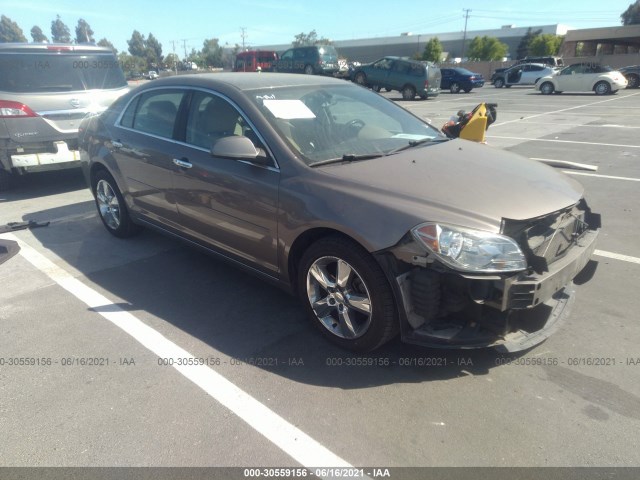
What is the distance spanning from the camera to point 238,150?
318 cm

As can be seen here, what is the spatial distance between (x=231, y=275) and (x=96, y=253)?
5.20ft

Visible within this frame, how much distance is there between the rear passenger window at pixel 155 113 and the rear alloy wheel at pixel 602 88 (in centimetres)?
2612

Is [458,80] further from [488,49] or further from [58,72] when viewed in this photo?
[488,49]

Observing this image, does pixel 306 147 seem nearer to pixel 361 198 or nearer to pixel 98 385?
pixel 361 198

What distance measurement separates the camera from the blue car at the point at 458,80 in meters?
28.8

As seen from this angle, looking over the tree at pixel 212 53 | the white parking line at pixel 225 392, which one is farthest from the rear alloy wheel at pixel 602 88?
the tree at pixel 212 53

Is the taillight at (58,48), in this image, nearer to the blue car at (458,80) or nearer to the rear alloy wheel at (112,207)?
A: the rear alloy wheel at (112,207)

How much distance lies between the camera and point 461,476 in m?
2.19

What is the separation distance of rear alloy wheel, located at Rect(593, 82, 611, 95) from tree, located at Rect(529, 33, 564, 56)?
40.8 meters

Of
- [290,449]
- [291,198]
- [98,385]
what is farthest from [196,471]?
[291,198]

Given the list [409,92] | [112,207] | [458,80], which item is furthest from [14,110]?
[458,80]

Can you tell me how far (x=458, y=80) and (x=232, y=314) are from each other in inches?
1133

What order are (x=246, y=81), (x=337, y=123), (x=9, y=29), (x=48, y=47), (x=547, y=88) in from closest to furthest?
(x=337, y=123)
(x=246, y=81)
(x=48, y=47)
(x=547, y=88)
(x=9, y=29)

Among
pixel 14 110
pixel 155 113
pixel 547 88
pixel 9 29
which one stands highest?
pixel 9 29
